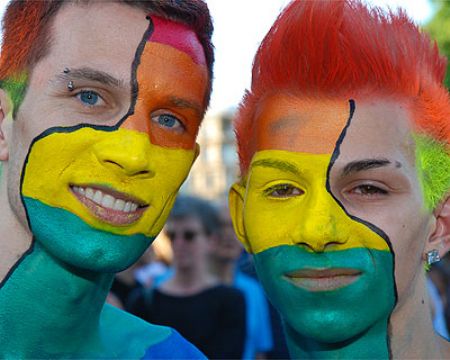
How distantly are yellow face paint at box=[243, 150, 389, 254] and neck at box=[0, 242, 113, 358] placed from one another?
0.69m

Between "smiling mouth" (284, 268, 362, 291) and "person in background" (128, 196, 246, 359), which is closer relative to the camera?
"smiling mouth" (284, 268, 362, 291)

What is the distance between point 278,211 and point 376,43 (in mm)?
701

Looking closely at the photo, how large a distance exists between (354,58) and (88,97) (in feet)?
3.19

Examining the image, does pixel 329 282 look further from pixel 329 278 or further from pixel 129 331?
pixel 129 331

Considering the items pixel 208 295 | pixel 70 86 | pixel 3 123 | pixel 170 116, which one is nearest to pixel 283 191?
pixel 170 116

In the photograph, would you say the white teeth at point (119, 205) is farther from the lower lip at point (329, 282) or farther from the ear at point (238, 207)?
the lower lip at point (329, 282)

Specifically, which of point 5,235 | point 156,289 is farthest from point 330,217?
point 156,289

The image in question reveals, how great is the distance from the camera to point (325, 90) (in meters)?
2.55

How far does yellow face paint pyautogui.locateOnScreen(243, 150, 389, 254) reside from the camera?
2.40 meters

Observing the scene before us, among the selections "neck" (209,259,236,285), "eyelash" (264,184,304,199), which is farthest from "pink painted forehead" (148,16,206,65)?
"neck" (209,259,236,285)

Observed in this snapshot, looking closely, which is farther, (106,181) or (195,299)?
(195,299)

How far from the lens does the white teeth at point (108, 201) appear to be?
2.46 metres

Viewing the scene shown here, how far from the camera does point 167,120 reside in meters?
2.68

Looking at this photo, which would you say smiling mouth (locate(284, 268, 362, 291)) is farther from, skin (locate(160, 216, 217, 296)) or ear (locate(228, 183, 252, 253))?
skin (locate(160, 216, 217, 296))
